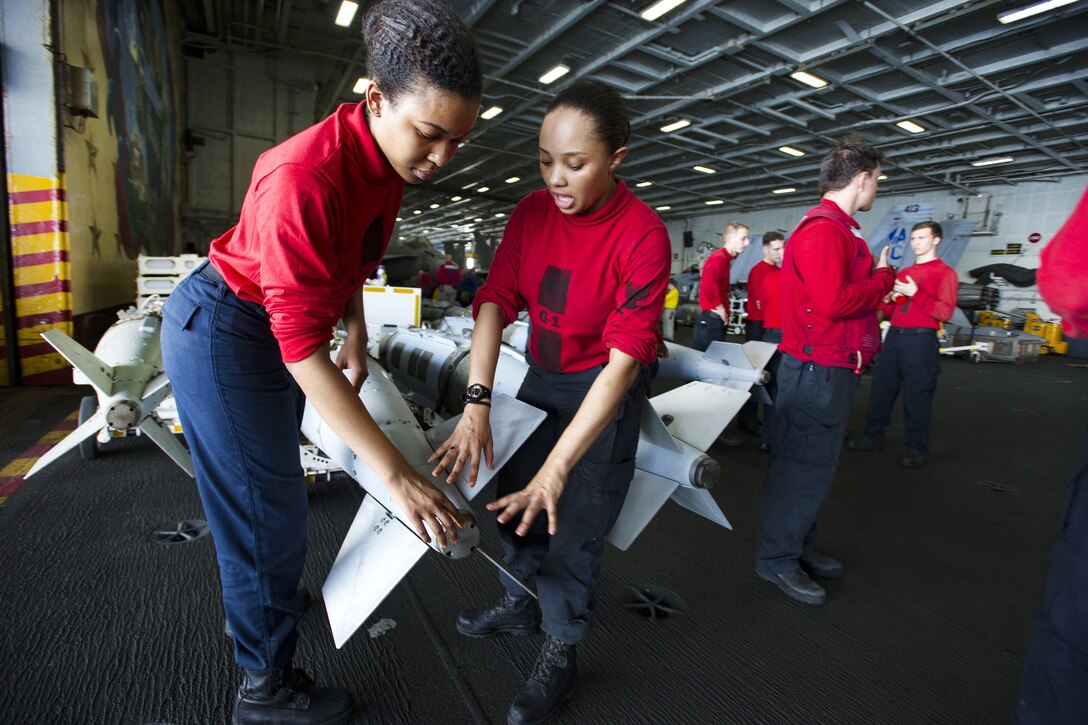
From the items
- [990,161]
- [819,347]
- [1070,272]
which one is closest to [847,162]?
[819,347]

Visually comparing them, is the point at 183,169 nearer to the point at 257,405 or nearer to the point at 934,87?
the point at 257,405

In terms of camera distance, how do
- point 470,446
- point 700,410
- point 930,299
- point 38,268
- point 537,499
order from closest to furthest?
point 537,499 → point 470,446 → point 700,410 → point 930,299 → point 38,268

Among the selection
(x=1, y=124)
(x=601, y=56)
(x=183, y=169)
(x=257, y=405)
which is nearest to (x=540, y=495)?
(x=257, y=405)

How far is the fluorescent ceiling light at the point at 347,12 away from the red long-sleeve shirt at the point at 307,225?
9998 mm

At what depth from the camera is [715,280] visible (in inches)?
203

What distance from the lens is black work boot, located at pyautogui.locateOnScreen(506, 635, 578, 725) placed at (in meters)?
1.65

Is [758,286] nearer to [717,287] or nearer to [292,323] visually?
[717,287]

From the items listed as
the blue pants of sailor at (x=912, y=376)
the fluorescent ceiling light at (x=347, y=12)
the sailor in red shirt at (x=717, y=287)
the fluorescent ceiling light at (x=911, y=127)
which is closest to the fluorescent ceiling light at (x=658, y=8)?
the sailor in red shirt at (x=717, y=287)

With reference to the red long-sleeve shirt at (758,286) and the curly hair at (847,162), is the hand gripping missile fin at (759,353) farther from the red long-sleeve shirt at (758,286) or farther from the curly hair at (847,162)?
the curly hair at (847,162)

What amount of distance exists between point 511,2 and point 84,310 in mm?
7327

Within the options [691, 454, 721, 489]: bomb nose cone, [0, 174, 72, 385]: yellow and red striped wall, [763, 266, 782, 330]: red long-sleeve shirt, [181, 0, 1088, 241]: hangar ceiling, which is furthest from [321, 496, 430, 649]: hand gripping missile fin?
[181, 0, 1088, 241]: hangar ceiling

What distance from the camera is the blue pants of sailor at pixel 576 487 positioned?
63.6 inches

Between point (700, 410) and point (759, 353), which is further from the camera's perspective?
point (759, 353)

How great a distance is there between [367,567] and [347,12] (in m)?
10.9
